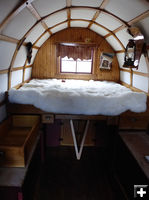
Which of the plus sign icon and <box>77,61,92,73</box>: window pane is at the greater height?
<box>77,61,92,73</box>: window pane

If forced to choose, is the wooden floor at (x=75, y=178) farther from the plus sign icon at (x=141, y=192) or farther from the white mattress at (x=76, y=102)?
the white mattress at (x=76, y=102)

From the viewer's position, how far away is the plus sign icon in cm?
161

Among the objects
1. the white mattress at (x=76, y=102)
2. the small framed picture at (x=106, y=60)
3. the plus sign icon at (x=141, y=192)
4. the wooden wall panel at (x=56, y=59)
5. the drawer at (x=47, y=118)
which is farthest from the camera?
the small framed picture at (x=106, y=60)

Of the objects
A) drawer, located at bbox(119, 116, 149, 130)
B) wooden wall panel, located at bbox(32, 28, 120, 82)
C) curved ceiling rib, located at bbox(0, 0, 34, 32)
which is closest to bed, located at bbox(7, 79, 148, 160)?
drawer, located at bbox(119, 116, 149, 130)

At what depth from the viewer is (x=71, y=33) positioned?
4.15 m

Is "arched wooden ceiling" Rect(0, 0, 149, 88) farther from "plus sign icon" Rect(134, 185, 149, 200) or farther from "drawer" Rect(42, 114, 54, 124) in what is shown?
"plus sign icon" Rect(134, 185, 149, 200)

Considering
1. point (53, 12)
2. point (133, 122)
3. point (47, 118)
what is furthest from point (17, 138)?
point (53, 12)

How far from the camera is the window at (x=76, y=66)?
4.39 meters

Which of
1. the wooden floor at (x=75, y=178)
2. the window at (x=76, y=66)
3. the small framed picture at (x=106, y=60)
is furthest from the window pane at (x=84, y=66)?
the wooden floor at (x=75, y=178)

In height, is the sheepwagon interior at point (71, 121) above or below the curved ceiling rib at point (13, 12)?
below

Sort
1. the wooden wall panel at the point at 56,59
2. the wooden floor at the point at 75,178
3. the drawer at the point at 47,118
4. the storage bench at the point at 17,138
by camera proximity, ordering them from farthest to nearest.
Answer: the wooden wall panel at the point at 56,59 → the drawer at the point at 47,118 → the wooden floor at the point at 75,178 → the storage bench at the point at 17,138

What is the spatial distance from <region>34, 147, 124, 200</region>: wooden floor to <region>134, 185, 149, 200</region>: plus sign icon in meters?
0.50

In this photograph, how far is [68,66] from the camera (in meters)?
4.44

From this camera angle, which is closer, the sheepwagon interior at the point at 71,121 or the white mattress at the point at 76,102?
the sheepwagon interior at the point at 71,121
